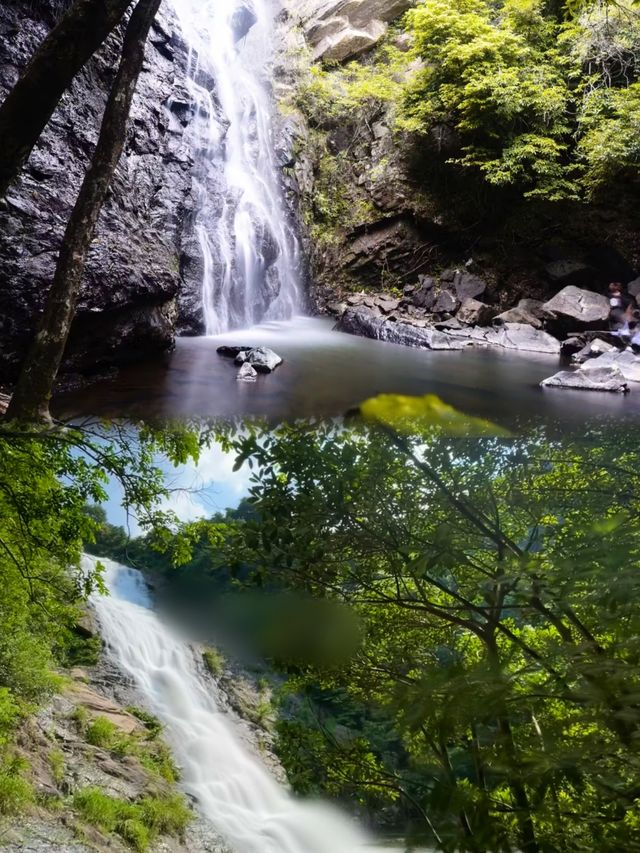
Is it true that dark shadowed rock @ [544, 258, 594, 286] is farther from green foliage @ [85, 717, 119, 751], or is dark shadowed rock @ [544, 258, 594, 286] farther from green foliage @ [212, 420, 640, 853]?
green foliage @ [85, 717, 119, 751]

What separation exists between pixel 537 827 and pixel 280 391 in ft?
5.06

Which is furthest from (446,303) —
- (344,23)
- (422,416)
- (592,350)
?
(344,23)

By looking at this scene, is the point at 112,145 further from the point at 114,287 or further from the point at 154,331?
the point at 154,331

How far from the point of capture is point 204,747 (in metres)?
2.44

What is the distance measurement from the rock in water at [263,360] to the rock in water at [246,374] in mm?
35

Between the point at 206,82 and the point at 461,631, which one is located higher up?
the point at 206,82

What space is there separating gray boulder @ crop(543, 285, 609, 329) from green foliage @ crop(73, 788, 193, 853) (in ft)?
12.5

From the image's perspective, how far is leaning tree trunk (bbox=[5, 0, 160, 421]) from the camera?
6.24 ft

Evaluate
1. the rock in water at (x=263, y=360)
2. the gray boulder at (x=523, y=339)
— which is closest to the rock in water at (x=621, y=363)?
the gray boulder at (x=523, y=339)

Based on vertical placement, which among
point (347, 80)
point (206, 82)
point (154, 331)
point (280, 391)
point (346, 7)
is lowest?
point (280, 391)

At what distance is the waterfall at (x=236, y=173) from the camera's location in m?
4.14

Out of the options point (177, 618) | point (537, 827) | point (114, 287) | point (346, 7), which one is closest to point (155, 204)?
point (114, 287)

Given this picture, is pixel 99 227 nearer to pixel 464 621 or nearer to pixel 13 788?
pixel 464 621

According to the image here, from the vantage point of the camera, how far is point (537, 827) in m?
0.87
